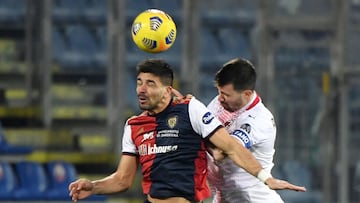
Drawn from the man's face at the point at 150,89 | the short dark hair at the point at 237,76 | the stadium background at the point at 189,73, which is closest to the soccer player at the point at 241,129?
the short dark hair at the point at 237,76

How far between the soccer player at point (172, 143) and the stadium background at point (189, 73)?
19.1ft

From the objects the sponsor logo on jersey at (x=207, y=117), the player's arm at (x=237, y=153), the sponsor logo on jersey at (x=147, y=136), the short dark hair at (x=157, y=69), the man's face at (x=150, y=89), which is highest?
the short dark hair at (x=157, y=69)

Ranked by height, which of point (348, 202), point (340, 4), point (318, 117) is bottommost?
point (348, 202)

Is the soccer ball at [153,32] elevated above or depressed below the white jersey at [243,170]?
above

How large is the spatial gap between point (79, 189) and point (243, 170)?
1024mm

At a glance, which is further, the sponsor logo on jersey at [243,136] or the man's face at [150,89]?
the sponsor logo on jersey at [243,136]

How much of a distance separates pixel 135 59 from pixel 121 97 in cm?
43

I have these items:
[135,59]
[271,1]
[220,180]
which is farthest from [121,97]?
[220,180]

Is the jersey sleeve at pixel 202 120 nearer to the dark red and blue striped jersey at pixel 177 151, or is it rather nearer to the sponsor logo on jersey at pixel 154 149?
the dark red and blue striped jersey at pixel 177 151

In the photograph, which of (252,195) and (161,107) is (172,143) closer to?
(161,107)

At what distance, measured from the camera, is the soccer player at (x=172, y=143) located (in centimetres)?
812

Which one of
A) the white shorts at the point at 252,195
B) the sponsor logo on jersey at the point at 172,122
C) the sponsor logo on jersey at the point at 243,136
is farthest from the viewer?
the white shorts at the point at 252,195

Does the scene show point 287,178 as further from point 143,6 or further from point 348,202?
point 143,6

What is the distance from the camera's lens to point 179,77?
1484 centimetres
